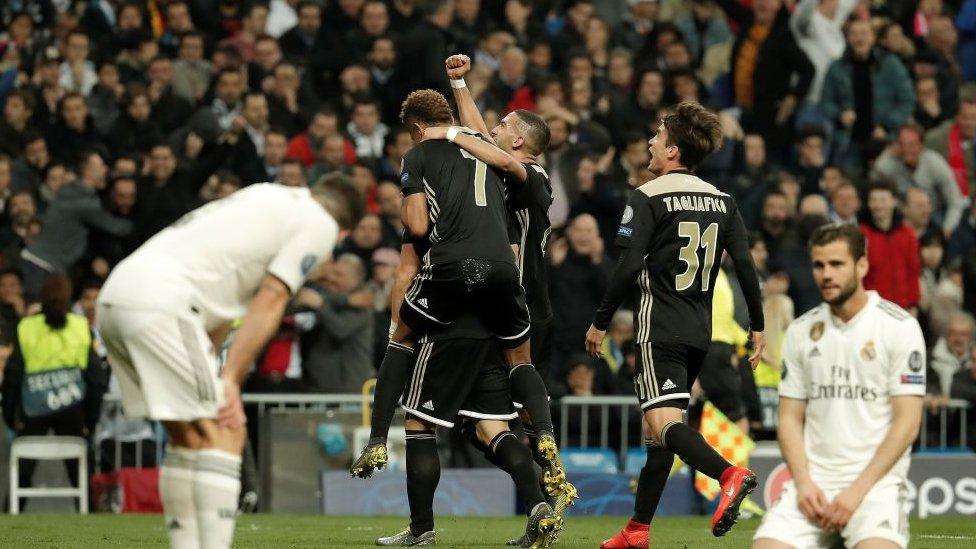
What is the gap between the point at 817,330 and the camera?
6.94 m

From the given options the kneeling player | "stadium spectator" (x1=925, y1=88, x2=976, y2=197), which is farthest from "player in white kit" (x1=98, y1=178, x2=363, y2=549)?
"stadium spectator" (x1=925, y1=88, x2=976, y2=197)

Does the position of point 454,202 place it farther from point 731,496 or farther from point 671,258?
point 731,496

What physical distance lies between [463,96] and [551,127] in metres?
5.05

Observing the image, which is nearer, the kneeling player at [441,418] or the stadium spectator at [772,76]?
the kneeling player at [441,418]

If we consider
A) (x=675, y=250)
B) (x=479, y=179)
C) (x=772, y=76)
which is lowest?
(x=675, y=250)

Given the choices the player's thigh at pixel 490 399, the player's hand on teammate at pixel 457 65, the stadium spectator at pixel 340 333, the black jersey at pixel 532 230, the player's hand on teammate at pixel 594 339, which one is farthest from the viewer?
the stadium spectator at pixel 340 333

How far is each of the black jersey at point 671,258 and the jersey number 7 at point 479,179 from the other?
76 cm

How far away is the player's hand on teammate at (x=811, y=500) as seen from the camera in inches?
261

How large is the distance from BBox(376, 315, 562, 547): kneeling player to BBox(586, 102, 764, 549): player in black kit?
58 cm

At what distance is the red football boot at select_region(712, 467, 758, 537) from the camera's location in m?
8.52

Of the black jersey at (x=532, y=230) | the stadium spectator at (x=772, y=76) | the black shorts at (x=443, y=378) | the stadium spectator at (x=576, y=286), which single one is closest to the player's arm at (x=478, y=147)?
the black jersey at (x=532, y=230)

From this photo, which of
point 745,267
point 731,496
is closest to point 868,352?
point 731,496

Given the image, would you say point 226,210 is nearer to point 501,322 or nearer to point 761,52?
point 501,322

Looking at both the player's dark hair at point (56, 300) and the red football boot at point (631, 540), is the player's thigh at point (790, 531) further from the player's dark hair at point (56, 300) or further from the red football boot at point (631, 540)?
the player's dark hair at point (56, 300)
